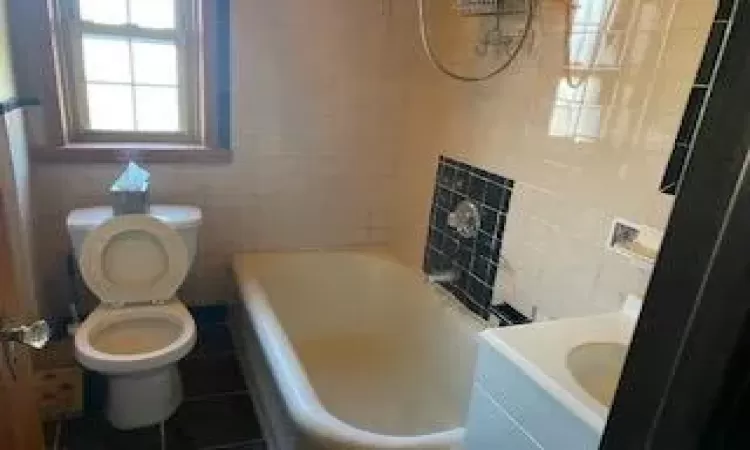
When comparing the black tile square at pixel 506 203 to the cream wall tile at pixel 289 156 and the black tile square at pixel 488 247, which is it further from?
the cream wall tile at pixel 289 156

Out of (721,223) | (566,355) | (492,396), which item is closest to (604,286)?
(566,355)

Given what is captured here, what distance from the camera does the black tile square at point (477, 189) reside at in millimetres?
1947

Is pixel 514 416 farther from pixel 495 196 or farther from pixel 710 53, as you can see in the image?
pixel 495 196

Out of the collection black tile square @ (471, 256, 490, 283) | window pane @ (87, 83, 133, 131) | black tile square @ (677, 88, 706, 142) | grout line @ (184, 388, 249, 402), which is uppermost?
black tile square @ (677, 88, 706, 142)

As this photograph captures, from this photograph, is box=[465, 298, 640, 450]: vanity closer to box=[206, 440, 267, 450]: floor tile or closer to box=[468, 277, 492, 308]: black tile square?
box=[468, 277, 492, 308]: black tile square

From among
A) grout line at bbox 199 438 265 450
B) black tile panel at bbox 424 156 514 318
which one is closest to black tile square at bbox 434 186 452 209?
black tile panel at bbox 424 156 514 318

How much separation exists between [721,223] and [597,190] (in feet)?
3.72

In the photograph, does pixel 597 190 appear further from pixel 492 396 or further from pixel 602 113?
pixel 492 396

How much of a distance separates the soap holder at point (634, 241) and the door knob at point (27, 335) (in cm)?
137

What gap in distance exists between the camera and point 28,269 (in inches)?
71.3

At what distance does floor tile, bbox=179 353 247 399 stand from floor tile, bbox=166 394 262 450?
0.19ft

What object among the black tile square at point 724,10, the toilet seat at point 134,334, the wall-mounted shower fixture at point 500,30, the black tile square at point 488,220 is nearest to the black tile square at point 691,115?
the black tile square at point 724,10

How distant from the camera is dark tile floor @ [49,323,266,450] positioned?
73.2 inches

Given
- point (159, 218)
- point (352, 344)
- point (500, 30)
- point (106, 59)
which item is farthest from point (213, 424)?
point (500, 30)
